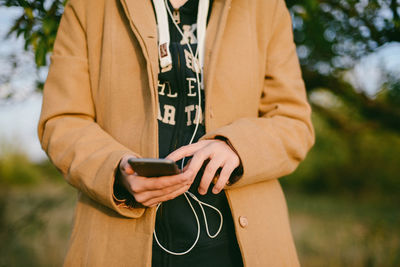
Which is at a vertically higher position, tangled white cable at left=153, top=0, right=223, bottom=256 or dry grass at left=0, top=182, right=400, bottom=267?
tangled white cable at left=153, top=0, right=223, bottom=256

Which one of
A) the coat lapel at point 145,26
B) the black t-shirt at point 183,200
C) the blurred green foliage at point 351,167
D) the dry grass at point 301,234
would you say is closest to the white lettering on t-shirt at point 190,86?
the black t-shirt at point 183,200

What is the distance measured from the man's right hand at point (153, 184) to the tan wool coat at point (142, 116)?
0.26 feet

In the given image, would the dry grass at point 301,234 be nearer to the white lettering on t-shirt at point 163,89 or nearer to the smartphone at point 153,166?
the white lettering on t-shirt at point 163,89

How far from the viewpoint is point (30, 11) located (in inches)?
66.6

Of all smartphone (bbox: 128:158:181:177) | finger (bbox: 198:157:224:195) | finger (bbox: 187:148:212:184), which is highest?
smartphone (bbox: 128:158:181:177)

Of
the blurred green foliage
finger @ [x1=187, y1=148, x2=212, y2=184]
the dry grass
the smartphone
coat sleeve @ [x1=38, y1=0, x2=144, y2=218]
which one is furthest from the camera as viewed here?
the blurred green foliage

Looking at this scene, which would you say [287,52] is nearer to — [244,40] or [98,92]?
[244,40]

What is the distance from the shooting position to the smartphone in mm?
925

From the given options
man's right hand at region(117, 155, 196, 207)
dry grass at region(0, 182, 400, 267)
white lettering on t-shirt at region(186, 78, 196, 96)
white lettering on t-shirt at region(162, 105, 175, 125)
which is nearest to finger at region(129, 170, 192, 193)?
man's right hand at region(117, 155, 196, 207)

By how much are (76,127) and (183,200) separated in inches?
20.2

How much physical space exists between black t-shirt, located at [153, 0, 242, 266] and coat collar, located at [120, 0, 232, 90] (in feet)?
0.21

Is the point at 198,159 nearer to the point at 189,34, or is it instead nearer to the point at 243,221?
the point at 243,221

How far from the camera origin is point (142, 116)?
4.22 ft

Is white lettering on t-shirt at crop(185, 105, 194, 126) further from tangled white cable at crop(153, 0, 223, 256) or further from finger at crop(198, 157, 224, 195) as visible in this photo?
finger at crop(198, 157, 224, 195)
